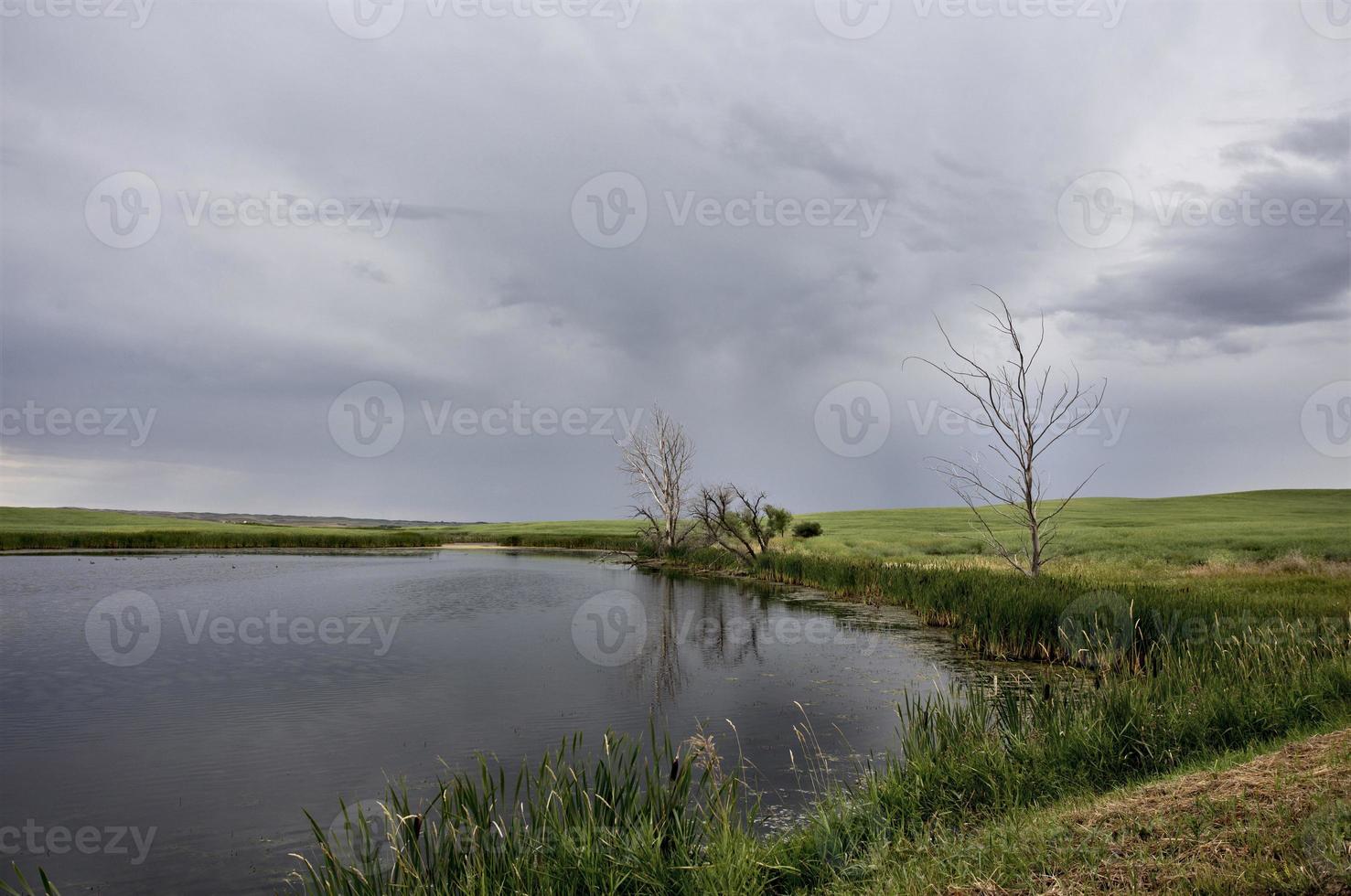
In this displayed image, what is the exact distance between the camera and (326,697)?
10992 mm

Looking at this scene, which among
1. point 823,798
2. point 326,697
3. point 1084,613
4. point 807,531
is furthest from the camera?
point 807,531

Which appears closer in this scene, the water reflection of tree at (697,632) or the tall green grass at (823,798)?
the tall green grass at (823,798)

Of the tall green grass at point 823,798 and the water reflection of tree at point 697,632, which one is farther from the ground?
the tall green grass at point 823,798

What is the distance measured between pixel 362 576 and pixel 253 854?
26102mm

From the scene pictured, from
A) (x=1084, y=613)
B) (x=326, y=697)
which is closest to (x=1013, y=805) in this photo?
Result: (x=1084, y=613)

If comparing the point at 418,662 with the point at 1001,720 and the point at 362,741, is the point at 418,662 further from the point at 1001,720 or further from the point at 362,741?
the point at 1001,720

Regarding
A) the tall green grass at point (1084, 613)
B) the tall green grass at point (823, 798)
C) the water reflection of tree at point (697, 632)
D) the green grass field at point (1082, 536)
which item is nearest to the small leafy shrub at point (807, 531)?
the green grass field at point (1082, 536)

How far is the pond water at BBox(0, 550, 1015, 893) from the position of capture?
258 inches

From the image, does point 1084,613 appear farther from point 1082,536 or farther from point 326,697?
point 1082,536

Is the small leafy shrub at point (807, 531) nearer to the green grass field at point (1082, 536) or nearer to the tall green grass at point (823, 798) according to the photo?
the green grass field at point (1082, 536)

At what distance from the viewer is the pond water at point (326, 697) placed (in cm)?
655

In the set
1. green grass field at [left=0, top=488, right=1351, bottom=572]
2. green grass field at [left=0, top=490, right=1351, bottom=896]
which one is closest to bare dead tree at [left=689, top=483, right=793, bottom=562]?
green grass field at [left=0, top=488, right=1351, bottom=572]

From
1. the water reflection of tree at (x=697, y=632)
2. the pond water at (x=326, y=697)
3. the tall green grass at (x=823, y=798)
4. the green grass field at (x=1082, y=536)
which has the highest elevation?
the green grass field at (x=1082, y=536)

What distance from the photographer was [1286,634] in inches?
390
